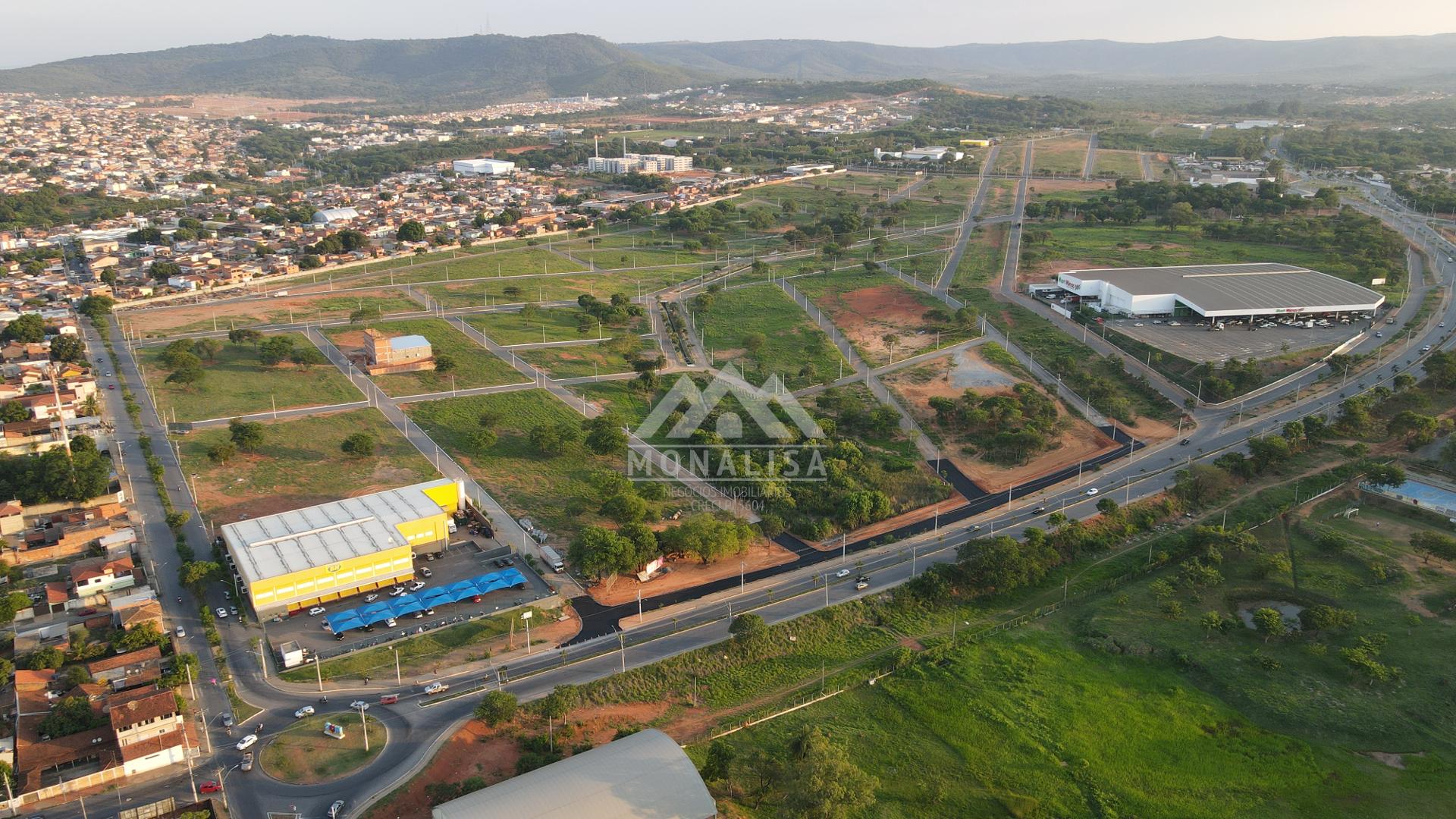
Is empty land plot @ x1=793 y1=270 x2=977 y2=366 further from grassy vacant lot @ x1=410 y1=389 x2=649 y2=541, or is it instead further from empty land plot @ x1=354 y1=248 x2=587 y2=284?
empty land plot @ x1=354 y1=248 x2=587 y2=284

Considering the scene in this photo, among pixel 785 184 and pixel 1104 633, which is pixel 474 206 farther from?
pixel 1104 633

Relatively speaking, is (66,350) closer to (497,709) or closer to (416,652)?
(416,652)

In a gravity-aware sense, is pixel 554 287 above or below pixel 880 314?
above

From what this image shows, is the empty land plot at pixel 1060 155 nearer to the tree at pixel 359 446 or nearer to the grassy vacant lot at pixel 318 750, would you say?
the tree at pixel 359 446

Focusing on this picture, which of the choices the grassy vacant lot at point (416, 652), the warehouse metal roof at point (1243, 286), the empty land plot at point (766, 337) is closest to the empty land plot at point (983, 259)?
the warehouse metal roof at point (1243, 286)

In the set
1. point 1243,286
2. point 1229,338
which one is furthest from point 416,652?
point 1243,286

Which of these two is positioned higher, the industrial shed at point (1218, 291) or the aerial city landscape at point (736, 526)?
the industrial shed at point (1218, 291)

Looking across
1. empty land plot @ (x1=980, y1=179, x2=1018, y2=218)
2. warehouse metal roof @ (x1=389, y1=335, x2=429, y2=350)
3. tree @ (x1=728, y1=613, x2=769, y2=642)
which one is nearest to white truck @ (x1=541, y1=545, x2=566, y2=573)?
tree @ (x1=728, y1=613, x2=769, y2=642)
